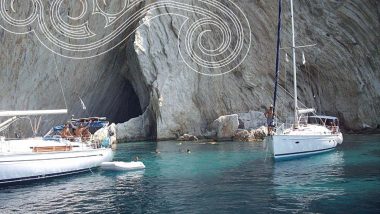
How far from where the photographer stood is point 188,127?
41.1 meters

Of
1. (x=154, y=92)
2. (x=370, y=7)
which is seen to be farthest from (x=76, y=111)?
(x=370, y=7)

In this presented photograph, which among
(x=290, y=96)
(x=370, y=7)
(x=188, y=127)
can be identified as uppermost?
(x=370, y=7)

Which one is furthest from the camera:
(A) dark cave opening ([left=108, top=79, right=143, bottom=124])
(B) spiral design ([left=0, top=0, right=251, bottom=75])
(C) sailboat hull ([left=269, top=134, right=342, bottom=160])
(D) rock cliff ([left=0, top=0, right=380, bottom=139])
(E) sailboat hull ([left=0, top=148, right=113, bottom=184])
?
(A) dark cave opening ([left=108, top=79, right=143, bottom=124])

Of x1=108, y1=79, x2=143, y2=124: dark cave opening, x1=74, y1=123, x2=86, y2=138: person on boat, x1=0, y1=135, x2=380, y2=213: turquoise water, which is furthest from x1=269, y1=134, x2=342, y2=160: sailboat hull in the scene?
x1=108, y1=79, x2=143, y2=124: dark cave opening

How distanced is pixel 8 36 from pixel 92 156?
64.0 ft

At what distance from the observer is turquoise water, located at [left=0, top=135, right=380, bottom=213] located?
13.3 m

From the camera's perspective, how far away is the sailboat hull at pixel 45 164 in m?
18.6

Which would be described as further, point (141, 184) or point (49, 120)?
point (49, 120)

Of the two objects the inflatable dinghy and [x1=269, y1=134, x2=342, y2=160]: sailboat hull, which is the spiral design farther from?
the inflatable dinghy

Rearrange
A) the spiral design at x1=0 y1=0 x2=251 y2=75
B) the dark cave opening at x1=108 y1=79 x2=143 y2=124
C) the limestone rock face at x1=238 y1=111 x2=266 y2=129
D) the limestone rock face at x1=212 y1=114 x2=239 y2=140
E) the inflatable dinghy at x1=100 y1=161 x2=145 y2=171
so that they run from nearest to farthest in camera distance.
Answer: the inflatable dinghy at x1=100 y1=161 x2=145 y2=171
the limestone rock face at x1=212 y1=114 x2=239 y2=140
the limestone rock face at x1=238 y1=111 x2=266 y2=129
the spiral design at x1=0 y1=0 x2=251 y2=75
the dark cave opening at x1=108 y1=79 x2=143 y2=124

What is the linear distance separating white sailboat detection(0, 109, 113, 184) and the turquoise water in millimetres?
582

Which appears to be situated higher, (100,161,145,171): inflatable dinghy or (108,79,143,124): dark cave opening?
(108,79,143,124): dark cave opening

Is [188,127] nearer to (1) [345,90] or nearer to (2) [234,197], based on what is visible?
(1) [345,90]

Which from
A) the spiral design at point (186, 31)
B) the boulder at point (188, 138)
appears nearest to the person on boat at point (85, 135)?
the boulder at point (188, 138)
